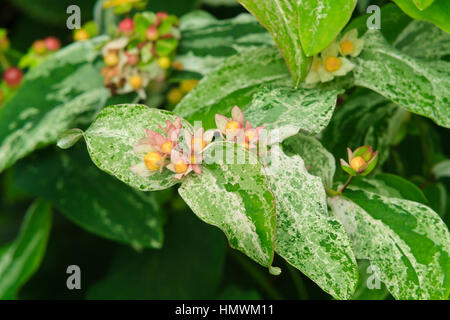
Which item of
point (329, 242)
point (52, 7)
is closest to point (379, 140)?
point (329, 242)

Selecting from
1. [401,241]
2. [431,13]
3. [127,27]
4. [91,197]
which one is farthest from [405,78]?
[91,197]

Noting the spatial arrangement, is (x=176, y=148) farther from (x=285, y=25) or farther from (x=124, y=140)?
(x=285, y=25)

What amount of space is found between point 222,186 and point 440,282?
0.22 m

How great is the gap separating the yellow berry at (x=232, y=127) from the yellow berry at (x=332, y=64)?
0.50ft

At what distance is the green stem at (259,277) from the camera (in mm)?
871

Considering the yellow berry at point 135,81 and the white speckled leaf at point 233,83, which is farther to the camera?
the yellow berry at point 135,81

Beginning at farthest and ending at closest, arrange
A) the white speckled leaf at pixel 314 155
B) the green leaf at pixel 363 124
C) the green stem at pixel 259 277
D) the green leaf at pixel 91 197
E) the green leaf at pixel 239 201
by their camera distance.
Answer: the green stem at pixel 259 277, the green leaf at pixel 91 197, the green leaf at pixel 363 124, the white speckled leaf at pixel 314 155, the green leaf at pixel 239 201

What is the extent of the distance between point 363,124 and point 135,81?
31 centimetres

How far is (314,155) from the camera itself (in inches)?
22.1

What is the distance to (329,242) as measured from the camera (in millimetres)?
Answer: 468

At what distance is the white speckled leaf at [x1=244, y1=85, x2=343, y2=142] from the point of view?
1.67ft

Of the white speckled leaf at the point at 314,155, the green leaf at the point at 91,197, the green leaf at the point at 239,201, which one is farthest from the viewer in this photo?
the green leaf at the point at 91,197

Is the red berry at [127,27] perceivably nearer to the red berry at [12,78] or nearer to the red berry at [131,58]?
the red berry at [131,58]

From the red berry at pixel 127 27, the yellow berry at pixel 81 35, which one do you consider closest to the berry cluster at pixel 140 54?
the red berry at pixel 127 27
